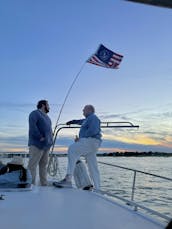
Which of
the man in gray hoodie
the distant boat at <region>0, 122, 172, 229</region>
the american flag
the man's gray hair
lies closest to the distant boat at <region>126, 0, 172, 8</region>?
the distant boat at <region>0, 122, 172, 229</region>

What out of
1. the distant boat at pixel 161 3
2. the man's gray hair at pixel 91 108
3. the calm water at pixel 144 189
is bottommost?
the calm water at pixel 144 189

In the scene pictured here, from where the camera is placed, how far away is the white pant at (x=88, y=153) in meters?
6.55

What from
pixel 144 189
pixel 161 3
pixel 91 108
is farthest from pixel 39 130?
pixel 144 189

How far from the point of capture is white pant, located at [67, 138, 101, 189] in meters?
6.55

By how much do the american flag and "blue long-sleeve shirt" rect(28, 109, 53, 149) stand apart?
2142 millimetres

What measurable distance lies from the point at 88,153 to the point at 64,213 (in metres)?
2.59

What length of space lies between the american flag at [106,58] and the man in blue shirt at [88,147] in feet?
6.85

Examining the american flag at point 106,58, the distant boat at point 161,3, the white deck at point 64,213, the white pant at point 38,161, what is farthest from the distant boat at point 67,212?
the american flag at point 106,58

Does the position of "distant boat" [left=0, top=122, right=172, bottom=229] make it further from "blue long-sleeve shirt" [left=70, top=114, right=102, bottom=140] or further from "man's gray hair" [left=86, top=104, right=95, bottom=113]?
"man's gray hair" [left=86, top=104, right=95, bottom=113]

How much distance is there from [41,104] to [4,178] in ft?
6.61

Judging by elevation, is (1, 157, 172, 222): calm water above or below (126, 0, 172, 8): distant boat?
below

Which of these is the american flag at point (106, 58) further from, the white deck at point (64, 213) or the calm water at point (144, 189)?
the white deck at point (64, 213)

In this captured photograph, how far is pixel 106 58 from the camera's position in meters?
8.82

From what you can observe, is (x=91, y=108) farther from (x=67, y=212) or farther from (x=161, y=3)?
(x=161, y=3)
